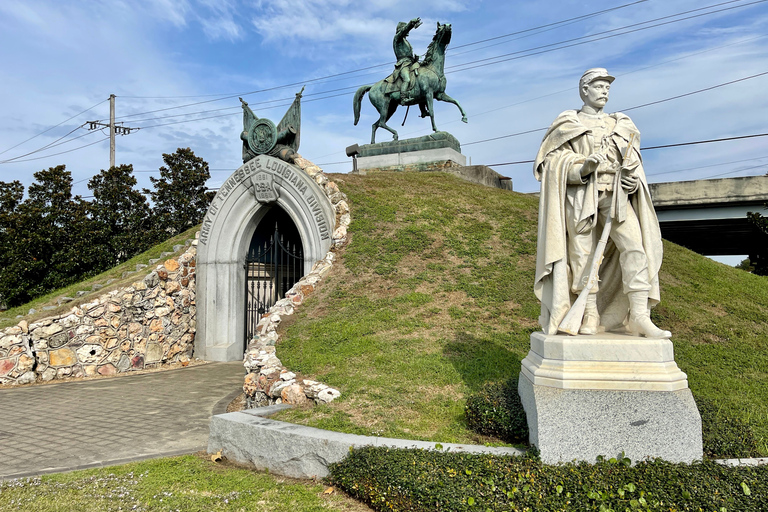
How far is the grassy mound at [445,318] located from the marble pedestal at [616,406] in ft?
3.23

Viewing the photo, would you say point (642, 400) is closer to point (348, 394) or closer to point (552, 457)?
point (552, 457)

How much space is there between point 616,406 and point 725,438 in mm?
1129

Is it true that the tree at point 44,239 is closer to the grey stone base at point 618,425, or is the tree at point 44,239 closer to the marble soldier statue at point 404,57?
the marble soldier statue at point 404,57

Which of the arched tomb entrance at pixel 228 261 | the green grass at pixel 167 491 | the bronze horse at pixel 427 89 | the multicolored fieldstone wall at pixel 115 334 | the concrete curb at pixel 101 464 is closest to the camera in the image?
the green grass at pixel 167 491

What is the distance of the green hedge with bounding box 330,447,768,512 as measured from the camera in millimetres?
3381

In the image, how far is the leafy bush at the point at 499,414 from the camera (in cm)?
465

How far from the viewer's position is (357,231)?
11.3m

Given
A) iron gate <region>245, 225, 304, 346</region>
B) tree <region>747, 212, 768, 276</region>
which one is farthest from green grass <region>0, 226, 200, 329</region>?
tree <region>747, 212, 768, 276</region>

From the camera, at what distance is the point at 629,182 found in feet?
14.6

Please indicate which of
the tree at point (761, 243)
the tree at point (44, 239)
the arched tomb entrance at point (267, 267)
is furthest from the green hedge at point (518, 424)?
the tree at point (44, 239)

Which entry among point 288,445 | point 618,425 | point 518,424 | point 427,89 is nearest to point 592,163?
point 618,425

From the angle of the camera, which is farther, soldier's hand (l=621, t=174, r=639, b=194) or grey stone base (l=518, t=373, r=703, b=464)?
soldier's hand (l=621, t=174, r=639, b=194)

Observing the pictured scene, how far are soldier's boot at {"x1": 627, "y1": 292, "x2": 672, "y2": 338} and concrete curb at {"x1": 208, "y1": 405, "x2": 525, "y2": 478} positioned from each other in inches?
56.5

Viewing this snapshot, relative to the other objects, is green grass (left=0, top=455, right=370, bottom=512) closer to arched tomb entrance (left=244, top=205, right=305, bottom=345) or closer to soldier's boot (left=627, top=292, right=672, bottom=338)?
soldier's boot (left=627, top=292, right=672, bottom=338)
